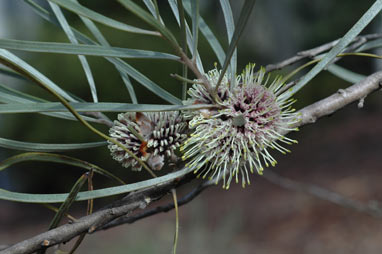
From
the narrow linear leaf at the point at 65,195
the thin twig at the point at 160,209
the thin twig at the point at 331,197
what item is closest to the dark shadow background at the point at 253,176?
the thin twig at the point at 331,197

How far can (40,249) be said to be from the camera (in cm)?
38

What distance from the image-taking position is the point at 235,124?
416mm

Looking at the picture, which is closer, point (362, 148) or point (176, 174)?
point (176, 174)

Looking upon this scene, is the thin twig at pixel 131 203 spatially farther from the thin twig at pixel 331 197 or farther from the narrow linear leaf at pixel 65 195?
the thin twig at pixel 331 197

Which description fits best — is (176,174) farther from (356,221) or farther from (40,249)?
(356,221)

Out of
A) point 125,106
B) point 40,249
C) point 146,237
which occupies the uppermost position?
point 146,237

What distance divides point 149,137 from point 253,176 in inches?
158

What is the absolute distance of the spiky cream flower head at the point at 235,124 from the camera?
41 centimetres

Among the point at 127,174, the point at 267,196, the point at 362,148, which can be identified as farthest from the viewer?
the point at 127,174

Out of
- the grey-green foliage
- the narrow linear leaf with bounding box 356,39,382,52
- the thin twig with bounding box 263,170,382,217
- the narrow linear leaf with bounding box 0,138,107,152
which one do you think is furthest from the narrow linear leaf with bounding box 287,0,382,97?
the thin twig with bounding box 263,170,382,217

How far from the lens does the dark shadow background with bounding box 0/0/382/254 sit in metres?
2.83

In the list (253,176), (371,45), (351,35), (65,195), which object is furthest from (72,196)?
(253,176)

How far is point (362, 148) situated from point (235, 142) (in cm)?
412

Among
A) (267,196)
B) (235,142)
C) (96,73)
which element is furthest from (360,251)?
(96,73)
